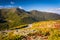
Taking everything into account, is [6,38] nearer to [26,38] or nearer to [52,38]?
[26,38]

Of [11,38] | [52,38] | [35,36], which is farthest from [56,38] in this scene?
[11,38]

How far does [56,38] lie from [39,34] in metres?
3.58

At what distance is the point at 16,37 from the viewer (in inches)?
588

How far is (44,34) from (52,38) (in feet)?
10.3

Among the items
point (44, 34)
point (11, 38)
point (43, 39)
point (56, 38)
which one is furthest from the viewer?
point (44, 34)

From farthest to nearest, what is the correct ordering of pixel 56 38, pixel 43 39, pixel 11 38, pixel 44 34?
pixel 44 34 → pixel 43 39 → pixel 11 38 → pixel 56 38

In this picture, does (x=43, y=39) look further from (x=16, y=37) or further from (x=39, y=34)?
(x=16, y=37)

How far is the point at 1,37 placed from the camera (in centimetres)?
1463

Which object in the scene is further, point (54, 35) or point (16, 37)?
point (16, 37)

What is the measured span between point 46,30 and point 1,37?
5.55 metres

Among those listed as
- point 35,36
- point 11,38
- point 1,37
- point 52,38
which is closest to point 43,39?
point 35,36

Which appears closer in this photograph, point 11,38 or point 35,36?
point 11,38

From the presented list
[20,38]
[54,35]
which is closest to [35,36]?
[20,38]

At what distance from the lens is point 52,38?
13.6 meters
